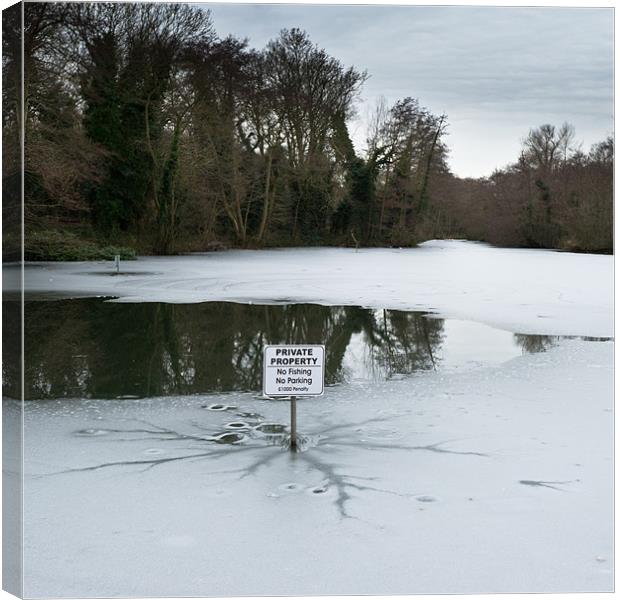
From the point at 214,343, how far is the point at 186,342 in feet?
1.15

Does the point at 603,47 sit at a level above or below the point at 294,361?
above

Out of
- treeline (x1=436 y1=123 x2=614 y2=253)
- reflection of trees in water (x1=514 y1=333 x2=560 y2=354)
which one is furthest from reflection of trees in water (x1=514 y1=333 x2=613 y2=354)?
treeline (x1=436 y1=123 x2=614 y2=253)

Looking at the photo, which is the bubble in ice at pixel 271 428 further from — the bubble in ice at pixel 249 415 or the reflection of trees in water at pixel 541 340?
the reflection of trees in water at pixel 541 340

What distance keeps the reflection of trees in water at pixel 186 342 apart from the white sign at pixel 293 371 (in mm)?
1895

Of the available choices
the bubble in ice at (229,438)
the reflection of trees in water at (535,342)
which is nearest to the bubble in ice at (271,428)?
the bubble in ice at (229,438)

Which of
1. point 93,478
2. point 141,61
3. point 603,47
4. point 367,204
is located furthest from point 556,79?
point 93,478

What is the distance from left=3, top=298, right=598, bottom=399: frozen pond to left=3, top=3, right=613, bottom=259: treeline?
3.02 ft

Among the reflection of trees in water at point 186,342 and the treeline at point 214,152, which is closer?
the treeline at point 214,152

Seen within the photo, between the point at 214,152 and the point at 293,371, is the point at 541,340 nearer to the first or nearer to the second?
the point at 214,152

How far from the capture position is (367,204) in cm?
571

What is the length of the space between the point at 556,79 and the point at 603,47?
0.46 meters

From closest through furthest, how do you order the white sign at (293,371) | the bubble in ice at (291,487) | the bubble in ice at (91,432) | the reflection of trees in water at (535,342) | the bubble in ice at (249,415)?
1. the bubble in ice at (291,487)
2. the white sign at (293,371)
3. the bubble in ice at (91,432)
4. the bubble in ice at (249,415)
5. the reflection of trees in water at (535,342)

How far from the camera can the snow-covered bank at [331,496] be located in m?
3.23

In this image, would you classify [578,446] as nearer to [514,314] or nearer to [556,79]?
A: [556,79]
